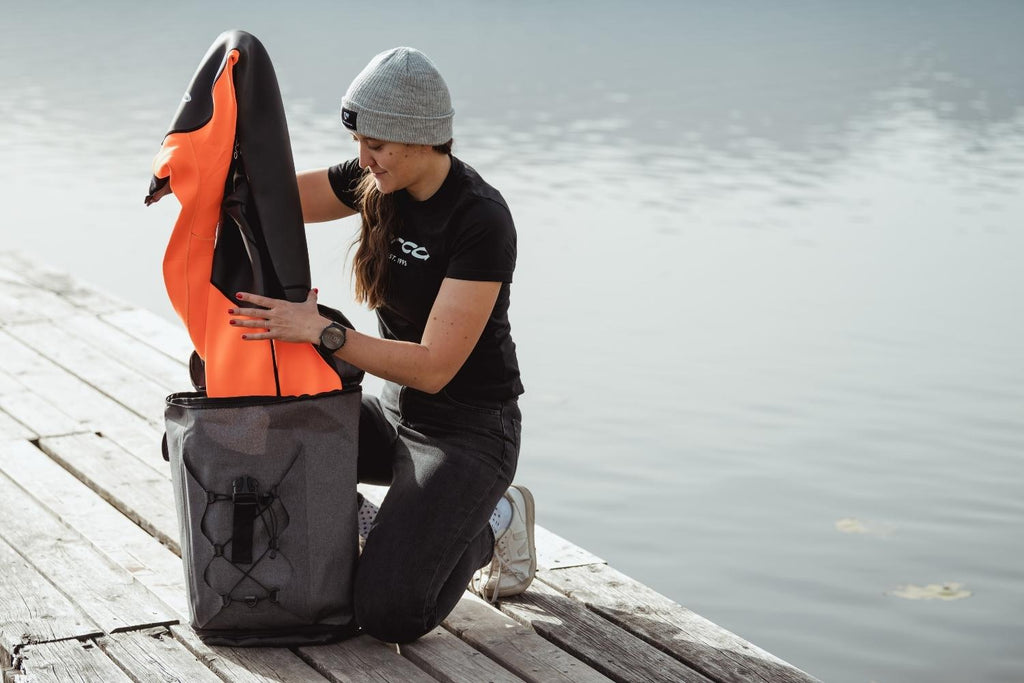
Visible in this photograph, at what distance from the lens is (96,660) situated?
8.57 ft

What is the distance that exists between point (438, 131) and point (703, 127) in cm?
1000

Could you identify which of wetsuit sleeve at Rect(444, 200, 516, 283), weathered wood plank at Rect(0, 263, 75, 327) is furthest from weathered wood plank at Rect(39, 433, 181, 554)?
weathered wood plank at Rect(0, 263, 75, 327)

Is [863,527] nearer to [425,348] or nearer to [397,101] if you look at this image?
[425,348]

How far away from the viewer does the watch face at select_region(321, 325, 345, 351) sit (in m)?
2.62

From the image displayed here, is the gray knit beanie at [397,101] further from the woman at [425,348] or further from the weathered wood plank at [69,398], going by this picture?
the weathered wood plank at [69,398]

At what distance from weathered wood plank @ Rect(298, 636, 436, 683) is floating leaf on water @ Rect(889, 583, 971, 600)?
1.96 metres

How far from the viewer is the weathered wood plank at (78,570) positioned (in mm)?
2803

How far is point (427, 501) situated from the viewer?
276 centimetres

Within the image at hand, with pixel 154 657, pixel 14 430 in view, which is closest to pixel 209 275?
pixel 154 657

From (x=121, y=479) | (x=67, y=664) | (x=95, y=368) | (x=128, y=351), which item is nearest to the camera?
(x=67, y=664)

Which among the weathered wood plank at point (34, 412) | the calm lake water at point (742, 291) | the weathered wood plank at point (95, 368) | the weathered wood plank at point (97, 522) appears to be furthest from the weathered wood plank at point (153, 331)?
the calm lake water at point (742, 291)

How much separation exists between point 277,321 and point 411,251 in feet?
1.12

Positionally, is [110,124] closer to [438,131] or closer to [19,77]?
[19,77]

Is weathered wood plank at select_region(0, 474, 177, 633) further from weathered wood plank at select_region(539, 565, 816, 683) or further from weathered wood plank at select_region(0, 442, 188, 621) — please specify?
weathered wood plank at select_region(539, 565, 816, 683)
